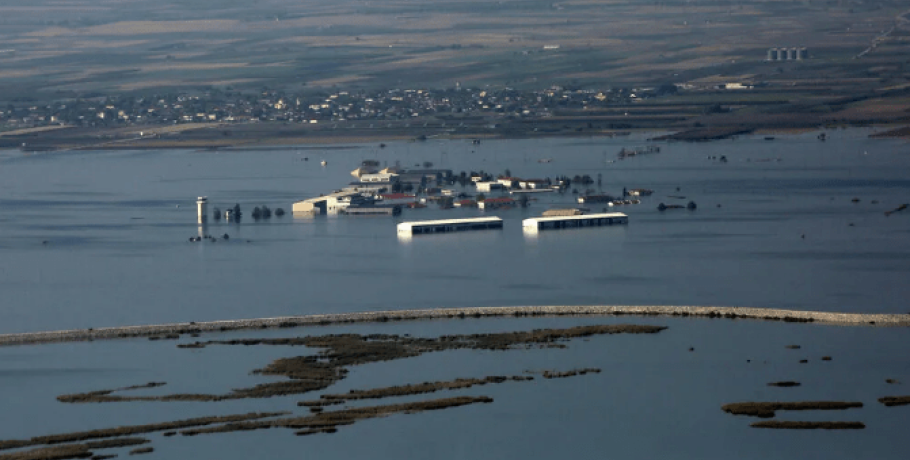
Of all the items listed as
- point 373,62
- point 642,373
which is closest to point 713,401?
point 642,373

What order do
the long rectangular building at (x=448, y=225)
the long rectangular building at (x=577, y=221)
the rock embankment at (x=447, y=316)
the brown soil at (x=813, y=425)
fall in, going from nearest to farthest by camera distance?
1. the brown soil at (x=813, y=425)
2. the rock embankment at (x=447, y=316)
3. the long rectangular building at (x=448, y=225)
4. the long rectangular building at (x=577, y=221)

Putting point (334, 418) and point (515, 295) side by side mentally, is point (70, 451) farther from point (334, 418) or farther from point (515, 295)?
point (515, 295)

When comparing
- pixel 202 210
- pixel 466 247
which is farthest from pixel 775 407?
pixel 202 210

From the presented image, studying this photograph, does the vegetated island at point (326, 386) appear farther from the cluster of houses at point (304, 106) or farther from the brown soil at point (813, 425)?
the cluster of houses at point (304, 106)

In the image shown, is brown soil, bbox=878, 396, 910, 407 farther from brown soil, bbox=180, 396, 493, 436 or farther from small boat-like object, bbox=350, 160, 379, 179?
small boat-like object, bbox=350, 160, 379, 179

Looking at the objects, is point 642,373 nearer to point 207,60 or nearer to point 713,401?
point 713,401

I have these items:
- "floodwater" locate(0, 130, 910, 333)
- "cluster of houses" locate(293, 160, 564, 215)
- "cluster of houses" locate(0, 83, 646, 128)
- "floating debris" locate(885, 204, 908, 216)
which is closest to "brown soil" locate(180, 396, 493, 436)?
"floodwater" locate(0, 130, 910, 333)

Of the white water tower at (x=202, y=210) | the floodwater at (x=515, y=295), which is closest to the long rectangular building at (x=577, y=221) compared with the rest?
the floodwater at (x=515, y=295)
